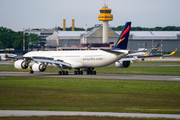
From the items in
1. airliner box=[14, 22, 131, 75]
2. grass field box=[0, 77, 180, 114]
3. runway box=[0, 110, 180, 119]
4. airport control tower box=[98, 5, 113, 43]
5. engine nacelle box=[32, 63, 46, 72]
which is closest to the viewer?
runway box=[0, 110, 180, 119]

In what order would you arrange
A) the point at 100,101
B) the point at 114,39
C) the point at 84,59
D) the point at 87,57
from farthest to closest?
1. the point at 114,39
2. the point at 84,59
3. the point at 87,57
4. the point at 100,101

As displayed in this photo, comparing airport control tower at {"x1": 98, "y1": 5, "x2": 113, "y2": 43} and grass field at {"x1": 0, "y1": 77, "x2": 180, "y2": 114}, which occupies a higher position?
airport control tower at {"x1": 98, "y1": 5, "x2": 113, "y2": 43}

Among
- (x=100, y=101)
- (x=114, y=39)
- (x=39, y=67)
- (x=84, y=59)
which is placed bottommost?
(x=100, y=101)

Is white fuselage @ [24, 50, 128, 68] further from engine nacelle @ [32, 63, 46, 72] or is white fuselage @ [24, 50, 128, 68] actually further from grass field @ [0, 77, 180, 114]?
grass field @ [0, 77, 180, 114]

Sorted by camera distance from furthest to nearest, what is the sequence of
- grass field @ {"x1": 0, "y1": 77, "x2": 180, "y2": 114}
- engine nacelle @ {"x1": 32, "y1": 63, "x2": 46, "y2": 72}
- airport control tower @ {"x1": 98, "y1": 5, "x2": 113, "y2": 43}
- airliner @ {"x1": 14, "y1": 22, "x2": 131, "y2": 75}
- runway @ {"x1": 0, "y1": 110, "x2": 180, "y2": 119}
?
airport control tower @ {"x1": 98, "y1": 5, "x2": 113, "y2": 43}
engine nacelle @ {"x1": 32, "y1": 63, "x2": 46, "y2": 72}
airliner @ {"x1": 14, "y1": 22, "x2": 131, "y2": 75}
grass field @ {"x1": 0, "y1": 77, "x2": 180, "y2": 114}
runway @ {"x1": 0, "y1": 110, "x2": 180, "y2": 119}

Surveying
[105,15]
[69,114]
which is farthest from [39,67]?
[105,15]

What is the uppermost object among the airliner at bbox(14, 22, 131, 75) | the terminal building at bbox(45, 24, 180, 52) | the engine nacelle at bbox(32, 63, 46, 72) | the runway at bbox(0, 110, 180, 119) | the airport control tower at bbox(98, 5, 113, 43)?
the airport control tower at bbox(98, 5, 113, 43)

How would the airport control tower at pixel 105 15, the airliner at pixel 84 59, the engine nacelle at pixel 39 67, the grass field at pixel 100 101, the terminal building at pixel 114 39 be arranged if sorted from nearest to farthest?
the grass field at pixel 100 101 < the airliner at pixel 84 59 < the engine nacelle at pixel 39 67 < the airport control tower at pixel 105 15 < the terminal building at pixel 114 39

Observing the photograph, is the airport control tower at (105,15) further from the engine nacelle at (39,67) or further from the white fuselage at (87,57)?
the engine nacelle at (39,67)

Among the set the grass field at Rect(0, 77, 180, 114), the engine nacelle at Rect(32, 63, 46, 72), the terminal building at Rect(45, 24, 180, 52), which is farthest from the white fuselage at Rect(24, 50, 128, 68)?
the terminal building at Rect(45, 24, 180, 52)

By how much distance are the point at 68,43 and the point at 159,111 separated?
168 m

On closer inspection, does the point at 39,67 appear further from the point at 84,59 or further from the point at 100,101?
the point at 100,101

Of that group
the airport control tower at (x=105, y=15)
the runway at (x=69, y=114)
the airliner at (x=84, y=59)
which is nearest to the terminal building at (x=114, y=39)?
the airport control tower at (x=105, y=15)

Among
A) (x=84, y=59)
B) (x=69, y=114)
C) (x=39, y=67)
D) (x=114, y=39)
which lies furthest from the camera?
(x=114, y=39)
